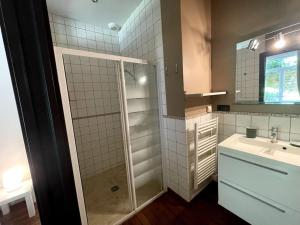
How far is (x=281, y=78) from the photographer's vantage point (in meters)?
1.34

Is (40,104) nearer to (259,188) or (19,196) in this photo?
(19,196)

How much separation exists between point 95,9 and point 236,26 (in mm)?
1721

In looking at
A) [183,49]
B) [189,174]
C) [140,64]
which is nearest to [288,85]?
[183,49]

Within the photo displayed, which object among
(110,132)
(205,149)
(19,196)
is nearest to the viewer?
(19,196)

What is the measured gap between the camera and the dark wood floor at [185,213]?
1.50 meters

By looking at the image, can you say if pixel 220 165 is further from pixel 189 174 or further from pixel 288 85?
pixel 288 85

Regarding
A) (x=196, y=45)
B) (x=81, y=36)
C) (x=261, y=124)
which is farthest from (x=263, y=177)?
(x=81, y=36)

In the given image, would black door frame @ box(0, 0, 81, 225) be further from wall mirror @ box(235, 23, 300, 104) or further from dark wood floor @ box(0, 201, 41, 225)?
wall mirror @ box(235, 23, 300, 104)

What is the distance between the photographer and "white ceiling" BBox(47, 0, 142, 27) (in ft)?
5.78

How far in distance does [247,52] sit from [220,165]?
3.91ft

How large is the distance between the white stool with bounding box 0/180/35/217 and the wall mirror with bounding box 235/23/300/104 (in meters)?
1.88

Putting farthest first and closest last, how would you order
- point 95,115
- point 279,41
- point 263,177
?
point 95,115 → point 279,41 → point 263,177

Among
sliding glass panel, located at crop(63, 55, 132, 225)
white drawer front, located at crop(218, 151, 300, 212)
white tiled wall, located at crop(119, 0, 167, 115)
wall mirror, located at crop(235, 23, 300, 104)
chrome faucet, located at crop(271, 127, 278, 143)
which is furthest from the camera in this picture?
sliding glass panel, located at crop(63, 55, 132, 225)

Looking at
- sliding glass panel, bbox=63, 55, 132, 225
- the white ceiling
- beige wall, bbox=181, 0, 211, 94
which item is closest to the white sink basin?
beige wall, bbox=181, 0, 211, 94
